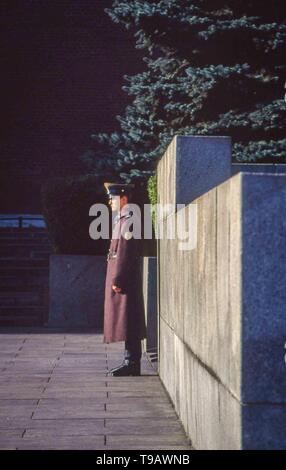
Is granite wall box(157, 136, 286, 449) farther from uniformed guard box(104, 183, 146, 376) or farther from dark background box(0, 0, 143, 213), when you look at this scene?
dark background box(0, 0, 143, 213)

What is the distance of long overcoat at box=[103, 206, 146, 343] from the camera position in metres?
8.11

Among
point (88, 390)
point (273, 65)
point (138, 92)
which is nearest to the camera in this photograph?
point (88, 390)

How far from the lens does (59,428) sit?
5691mm

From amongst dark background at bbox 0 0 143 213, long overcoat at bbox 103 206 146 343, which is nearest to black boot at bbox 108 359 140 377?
long overcoat at bbox 103 206 146 343

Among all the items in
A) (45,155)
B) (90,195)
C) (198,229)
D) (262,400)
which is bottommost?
(262,400)

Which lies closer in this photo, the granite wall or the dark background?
the granite wall

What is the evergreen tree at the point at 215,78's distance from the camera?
12.9m

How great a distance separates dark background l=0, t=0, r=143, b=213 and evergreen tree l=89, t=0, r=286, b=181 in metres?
7.47

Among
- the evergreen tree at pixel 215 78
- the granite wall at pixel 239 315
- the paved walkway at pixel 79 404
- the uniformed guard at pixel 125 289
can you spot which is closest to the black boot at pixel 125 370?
the uniformed guard at pixel 125 289

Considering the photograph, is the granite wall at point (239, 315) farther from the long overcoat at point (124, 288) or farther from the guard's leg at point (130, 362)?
the guard's leg at point (130, 362)

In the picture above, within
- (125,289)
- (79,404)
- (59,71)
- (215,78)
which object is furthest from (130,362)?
(59,71)
